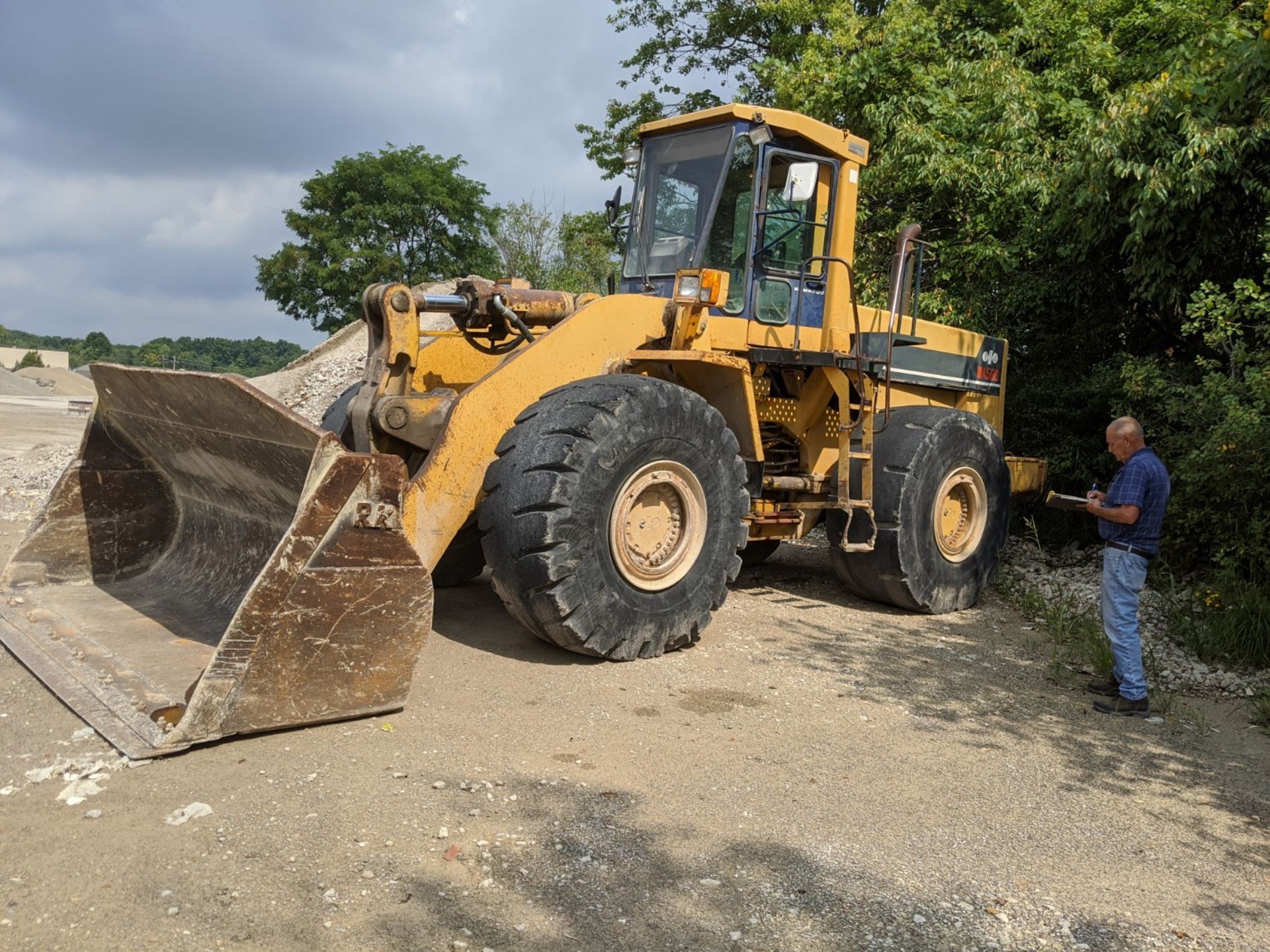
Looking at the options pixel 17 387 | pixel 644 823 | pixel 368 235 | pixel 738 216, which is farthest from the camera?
pixel 17 387

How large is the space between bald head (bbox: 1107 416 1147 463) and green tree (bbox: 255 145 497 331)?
31740 millimetres

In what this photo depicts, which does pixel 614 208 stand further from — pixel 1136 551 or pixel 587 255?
pixel 587 255

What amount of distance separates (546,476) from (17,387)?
5591cm

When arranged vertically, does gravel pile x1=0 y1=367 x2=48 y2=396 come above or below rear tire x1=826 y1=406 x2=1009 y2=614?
below

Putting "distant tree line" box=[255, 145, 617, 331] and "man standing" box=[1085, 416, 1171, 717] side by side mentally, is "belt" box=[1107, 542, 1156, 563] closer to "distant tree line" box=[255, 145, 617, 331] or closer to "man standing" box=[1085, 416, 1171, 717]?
"man standing" box=[1085, 416, 1171, 717]

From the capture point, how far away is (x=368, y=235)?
122 feet

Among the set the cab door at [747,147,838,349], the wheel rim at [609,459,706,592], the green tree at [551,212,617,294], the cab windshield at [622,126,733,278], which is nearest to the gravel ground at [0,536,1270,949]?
the wheel rim at [609,459,706,592]

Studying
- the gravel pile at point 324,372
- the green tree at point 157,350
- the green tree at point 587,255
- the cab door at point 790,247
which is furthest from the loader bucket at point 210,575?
the green tree at point 157,350

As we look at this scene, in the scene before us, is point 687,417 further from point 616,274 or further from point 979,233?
point 979,233

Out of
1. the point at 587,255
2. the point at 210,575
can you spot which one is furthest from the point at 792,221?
the point at 587,255

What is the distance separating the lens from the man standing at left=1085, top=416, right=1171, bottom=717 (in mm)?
5586

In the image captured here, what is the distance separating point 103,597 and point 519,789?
3.15 m

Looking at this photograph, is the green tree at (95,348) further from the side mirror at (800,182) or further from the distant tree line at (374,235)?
the side mirror at (800,182)

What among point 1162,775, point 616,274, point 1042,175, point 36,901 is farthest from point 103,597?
point 1042,175
